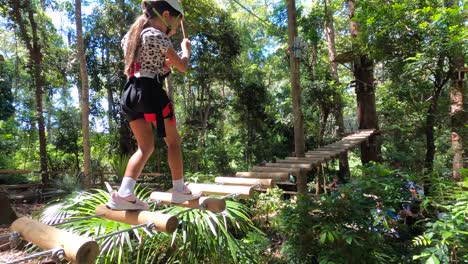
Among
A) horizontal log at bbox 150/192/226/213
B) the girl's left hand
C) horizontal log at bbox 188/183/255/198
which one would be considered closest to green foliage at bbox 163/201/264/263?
horizontal log at bbox 188/183/255/198

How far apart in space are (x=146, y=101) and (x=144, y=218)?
51 centimetres

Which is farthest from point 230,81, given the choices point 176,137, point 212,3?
point 176,137

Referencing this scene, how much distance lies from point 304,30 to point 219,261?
592cm

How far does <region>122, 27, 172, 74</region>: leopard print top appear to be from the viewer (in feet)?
4.97

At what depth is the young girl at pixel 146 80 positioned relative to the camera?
1511 millimetres

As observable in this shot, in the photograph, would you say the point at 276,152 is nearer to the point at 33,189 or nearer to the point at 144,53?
the point at 33,189

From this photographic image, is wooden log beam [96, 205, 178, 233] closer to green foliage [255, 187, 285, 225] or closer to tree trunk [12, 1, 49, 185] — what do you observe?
green foliage [255, 187, 285, 225]

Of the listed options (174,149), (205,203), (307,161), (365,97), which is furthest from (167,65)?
(365,97)

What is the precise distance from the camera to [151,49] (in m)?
1.52

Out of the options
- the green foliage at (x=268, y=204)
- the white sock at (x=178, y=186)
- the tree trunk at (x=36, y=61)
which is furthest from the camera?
the tree trunk at (x=36, y=61)

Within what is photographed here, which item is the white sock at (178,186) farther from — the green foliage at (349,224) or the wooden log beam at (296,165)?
the wooden log beam at (296,165)

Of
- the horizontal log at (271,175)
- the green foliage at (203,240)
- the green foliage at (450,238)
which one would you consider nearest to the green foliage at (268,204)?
the horizontal log at (271,175)

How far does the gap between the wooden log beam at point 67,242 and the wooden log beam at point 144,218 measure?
0.31 metres

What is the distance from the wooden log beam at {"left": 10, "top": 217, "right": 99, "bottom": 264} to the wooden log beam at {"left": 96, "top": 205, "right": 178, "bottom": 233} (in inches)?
12.1
